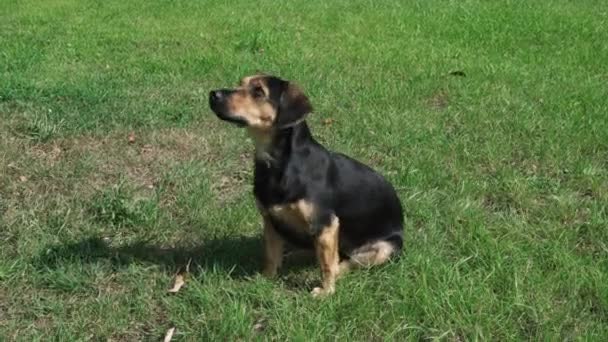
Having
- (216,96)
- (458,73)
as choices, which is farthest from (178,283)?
(458,73)

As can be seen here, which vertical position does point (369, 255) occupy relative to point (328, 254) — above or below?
below

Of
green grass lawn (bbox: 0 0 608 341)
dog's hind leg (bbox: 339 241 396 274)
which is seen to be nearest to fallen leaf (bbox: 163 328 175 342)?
green grass lawn (bbox: 0 0 608 341)

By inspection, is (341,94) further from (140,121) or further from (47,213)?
(47,213)

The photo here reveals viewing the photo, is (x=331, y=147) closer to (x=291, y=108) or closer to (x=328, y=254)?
(x=328, y=254)

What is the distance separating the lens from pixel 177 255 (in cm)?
434

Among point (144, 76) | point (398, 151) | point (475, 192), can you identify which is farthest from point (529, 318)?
point (144, 76)

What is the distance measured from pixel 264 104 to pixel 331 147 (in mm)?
2368

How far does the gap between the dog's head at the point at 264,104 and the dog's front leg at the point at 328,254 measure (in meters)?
0.57

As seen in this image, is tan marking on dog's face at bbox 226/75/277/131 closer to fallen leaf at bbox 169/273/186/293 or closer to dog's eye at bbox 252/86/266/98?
dog's eye at bbox 252/86/266/98

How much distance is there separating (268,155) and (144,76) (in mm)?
4348

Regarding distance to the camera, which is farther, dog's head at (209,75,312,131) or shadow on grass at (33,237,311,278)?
shadow on grass at (33,237,311,278)

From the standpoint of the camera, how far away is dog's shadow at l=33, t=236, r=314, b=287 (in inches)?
164

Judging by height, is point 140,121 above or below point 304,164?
below

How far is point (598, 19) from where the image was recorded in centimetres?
1066
